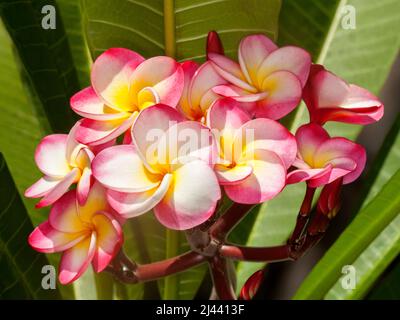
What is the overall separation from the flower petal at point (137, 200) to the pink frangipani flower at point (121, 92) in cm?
6

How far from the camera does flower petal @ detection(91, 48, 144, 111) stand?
0.57 metres

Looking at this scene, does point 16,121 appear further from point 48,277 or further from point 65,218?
point 65,218

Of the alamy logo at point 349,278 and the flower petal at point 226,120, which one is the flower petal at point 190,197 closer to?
the flower petal at point 226,120

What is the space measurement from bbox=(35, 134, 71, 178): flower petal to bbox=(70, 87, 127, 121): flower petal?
0.04 metres

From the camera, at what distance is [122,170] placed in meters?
0.50

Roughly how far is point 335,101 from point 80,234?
0.79 ft

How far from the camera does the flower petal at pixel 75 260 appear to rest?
0.55 metres

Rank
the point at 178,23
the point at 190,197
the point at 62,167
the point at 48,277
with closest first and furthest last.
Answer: the point at 190,197 < the point at 62,167 < the point at 178,23 < the point at 48,277

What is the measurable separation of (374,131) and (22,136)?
58 cm

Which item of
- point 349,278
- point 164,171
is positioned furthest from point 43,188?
point 349,278

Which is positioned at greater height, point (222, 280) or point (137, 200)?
point (137, 200)

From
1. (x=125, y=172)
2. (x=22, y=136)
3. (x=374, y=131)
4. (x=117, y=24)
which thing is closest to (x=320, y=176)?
(x=125, y=172)
